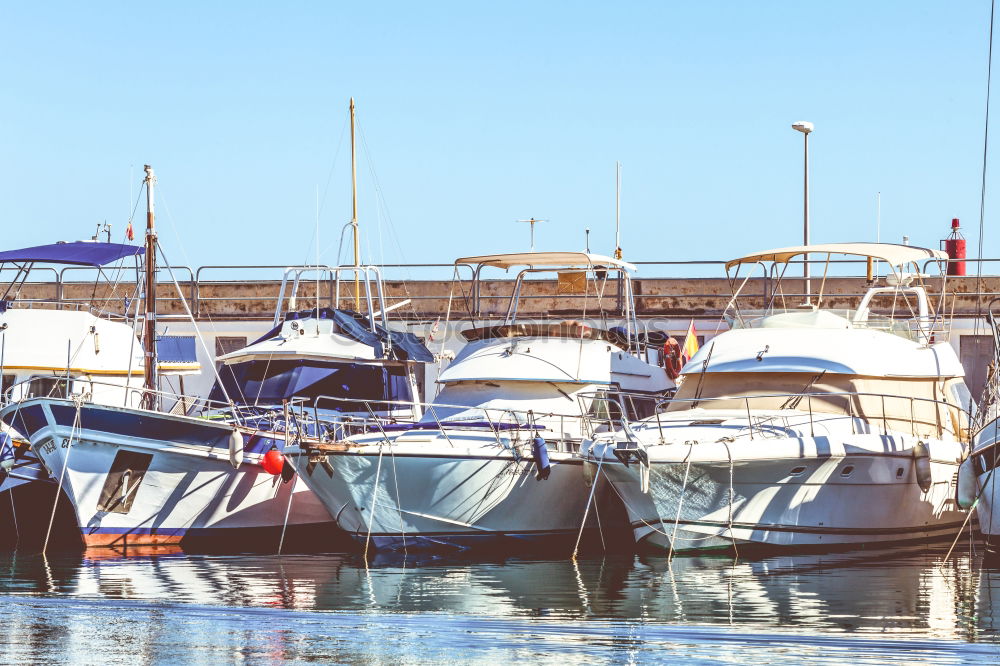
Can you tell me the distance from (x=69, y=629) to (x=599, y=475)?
7.61 m

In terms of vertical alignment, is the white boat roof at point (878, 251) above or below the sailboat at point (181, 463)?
above

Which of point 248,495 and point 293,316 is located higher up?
point 293,316

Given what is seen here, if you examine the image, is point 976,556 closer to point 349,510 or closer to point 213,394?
point 349,510

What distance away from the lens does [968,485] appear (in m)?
16.3

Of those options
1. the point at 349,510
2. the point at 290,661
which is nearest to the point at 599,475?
the point at 349,510

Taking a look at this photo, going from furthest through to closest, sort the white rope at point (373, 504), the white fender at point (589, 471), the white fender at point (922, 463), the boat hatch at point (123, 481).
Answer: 1. the boat hatch at point (123, 481)
2. the white fender at point (922, 463)
3. the white fender at point (589, 471)
4. the white rope at point (373, 504)

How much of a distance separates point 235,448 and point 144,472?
1.49 m

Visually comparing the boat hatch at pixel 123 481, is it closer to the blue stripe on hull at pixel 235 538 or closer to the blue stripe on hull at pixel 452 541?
the blue stripe on hull at pixel 235 538

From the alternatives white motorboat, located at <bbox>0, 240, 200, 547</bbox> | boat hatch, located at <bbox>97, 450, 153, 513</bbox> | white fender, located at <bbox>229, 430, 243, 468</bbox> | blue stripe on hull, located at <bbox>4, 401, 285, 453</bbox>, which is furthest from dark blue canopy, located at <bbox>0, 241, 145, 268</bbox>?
white fender, located at <bbox>229, 430, 243, 468</bbox>

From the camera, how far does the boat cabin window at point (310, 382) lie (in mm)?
21297

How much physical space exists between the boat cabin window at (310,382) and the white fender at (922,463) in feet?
25.1

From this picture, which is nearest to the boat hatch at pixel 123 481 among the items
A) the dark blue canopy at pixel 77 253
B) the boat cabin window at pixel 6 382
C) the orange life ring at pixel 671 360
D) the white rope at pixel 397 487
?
the white rope at pixel 397 487

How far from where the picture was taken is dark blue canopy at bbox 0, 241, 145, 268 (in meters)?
23.1

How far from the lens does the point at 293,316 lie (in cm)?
2222
